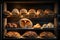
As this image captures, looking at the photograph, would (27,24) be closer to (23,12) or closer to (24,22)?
(24,22)

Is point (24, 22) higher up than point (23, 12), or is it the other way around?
point (23, 12)

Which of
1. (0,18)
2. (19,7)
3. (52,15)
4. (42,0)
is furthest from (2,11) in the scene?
(52,15)

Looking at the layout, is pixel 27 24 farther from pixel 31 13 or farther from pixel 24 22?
pixel 31 13

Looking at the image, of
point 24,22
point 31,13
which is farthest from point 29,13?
point 24,22

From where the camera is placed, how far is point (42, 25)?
3.14 m

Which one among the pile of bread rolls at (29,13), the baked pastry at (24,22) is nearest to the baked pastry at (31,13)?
the pile of bread rolls at (29,13)

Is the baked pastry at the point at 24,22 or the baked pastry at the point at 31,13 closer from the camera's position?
the baked pastry at the point at 31,13

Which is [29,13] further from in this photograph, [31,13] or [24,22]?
[24,22]

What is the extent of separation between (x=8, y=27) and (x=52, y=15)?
92 centimetres

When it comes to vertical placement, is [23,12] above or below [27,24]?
above

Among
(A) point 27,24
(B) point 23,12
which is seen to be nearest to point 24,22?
(A) point 27,24

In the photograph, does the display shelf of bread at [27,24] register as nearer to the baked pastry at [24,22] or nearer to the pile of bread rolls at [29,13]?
the baked pastry at [24,22]

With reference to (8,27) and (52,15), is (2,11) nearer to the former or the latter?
(8,27)

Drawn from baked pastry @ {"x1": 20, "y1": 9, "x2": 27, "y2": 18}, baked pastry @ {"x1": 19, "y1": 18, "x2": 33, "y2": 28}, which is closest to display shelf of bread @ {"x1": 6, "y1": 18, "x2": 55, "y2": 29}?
baked pastry @ {"x1": 19, "y1": 18, "x2": 33, "y2": 28}
